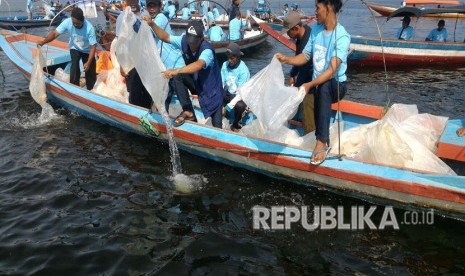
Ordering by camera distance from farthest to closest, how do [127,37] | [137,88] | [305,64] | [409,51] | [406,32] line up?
[406,32] → [409,51] → [137,88] → [127,37] → [305,64]

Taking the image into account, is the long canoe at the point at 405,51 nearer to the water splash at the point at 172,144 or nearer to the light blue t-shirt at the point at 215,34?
the light blue t-shirt at the point at 215,34

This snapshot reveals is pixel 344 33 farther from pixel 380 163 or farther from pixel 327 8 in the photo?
pixel 380 163

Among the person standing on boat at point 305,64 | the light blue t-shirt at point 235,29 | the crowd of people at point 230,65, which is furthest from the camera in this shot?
the light blue t-shirt at point 235,29

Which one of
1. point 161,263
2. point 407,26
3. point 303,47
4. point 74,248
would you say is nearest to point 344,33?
point 303,47

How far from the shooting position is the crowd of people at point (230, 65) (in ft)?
15.1

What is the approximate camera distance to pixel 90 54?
806 cm

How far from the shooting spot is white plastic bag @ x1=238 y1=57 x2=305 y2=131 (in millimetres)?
4723

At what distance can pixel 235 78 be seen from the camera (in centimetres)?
680

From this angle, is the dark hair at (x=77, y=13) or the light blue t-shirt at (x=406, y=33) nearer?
the dark hair at (x=77, y=13)

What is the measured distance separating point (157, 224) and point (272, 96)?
219 cm

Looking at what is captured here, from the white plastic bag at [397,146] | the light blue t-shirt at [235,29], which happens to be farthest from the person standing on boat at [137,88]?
the light blue t-shirt at [235,29]

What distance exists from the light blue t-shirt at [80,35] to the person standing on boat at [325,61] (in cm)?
488

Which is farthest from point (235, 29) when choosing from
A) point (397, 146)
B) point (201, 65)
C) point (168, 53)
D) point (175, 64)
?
point (397, 146)

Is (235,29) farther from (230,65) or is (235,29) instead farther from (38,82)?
(230,65)
